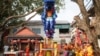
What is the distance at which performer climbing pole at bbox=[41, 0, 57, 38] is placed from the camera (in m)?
13.5

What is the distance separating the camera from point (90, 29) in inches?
507

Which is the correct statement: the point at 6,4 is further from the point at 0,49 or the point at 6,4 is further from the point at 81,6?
the point at 81,6

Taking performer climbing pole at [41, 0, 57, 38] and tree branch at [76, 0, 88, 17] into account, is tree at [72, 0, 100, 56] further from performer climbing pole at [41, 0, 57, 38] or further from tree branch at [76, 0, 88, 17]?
performer climbing pole at [41, 0, 57, 38]

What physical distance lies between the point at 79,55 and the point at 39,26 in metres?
33.7

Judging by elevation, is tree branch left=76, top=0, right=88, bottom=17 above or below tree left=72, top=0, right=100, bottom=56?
above

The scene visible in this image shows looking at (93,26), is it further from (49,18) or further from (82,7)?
(49,18)

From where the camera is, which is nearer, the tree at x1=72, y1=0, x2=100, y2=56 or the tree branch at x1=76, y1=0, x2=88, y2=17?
the tree at x1=72, y1=0, x2=100, y2=56

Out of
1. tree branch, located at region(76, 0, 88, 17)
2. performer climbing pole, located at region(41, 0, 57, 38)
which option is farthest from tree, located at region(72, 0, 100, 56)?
performer climbing pole, located at region(41, 0, 57, 38)

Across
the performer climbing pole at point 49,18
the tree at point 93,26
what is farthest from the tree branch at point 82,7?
the performer climbing pole at point 49,18

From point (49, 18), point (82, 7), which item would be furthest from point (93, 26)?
point (49, 18)

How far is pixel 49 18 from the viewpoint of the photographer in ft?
44.8

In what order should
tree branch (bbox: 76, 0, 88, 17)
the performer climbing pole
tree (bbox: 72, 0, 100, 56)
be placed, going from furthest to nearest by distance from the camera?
the performer climbing pole < tree branch (bbox: 76, 0, 88, 17) < tree (bbox: 72, 0, 100, 56)

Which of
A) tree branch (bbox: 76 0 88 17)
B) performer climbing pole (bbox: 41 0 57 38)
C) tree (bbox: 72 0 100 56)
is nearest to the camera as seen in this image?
tree (bbox: 72 0 100 56)

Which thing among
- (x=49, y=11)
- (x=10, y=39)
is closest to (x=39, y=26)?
(x=10, y=39)
